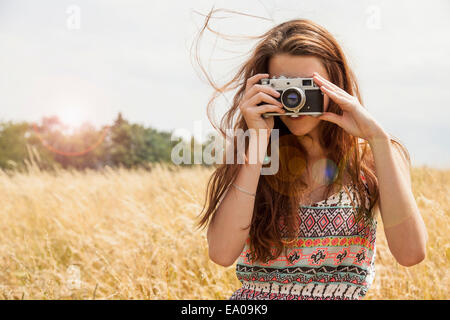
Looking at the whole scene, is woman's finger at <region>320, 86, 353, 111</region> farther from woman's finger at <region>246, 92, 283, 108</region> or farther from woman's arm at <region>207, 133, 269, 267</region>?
woman's arm at <region>207, 133, 269, 267</region>

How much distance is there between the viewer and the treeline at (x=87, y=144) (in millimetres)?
17453

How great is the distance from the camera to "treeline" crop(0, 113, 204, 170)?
687 inches

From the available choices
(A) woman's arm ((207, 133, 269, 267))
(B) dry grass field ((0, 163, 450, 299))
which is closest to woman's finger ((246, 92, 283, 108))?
(A) woman's arm ((207, 133, 269, 267))

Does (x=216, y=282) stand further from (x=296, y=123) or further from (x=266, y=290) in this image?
(x=296, y=123)

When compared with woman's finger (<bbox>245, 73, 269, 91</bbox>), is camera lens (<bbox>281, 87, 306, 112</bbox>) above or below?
below

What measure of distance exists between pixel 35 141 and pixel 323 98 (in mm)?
23717

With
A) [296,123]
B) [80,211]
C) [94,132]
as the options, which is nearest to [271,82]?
[296,123]

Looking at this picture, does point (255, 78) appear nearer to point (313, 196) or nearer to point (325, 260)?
point (313, 196)

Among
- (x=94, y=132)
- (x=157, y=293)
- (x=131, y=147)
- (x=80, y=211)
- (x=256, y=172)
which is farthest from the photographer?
(x=94, y=132)

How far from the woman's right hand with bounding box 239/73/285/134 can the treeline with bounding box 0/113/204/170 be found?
1270 cm

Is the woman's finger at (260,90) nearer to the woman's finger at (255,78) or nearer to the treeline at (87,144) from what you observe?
the woman's finger at (255,78)

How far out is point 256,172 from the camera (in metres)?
1.65

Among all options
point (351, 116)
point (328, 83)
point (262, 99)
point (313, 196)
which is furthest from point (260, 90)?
point (313, 196)

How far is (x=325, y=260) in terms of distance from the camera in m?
1.68
